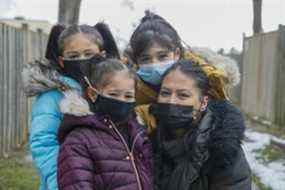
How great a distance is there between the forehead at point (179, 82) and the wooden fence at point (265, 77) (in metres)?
11.0

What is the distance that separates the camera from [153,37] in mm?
3039

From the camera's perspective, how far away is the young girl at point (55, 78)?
2637mm

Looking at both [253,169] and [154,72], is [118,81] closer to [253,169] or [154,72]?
[154,72]

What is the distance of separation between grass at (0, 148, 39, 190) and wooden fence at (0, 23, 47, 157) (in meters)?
0.24

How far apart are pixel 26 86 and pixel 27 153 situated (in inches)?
287

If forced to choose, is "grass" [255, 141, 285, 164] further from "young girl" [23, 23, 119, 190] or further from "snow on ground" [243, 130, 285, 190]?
"young girl" [23, 23, 119, 190]

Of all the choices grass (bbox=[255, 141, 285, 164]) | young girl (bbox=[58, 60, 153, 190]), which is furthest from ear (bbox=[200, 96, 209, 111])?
grass (bbox=[255, 141, 285, 164])

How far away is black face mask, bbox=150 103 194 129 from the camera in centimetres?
264

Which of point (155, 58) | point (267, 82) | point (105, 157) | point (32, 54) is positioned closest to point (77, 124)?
point (105, 157)

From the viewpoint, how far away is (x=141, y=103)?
289 cm

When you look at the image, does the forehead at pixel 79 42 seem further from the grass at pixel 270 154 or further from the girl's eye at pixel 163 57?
the grass at pixel 270 154

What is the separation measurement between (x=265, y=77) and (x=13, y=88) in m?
6.77

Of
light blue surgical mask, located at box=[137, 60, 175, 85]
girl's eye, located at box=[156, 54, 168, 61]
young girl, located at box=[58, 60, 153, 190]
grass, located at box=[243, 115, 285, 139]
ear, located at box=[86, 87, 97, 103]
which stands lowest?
grass, located at box=[243, 115, 285, 139]

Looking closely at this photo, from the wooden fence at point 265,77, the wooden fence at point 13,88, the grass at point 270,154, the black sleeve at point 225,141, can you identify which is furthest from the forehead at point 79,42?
the wooden fence at point 265,77
